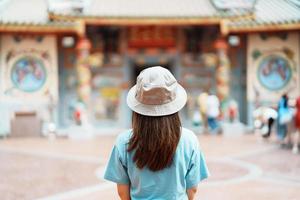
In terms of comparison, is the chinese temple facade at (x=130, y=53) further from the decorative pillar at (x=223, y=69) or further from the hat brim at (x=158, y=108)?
the hat brim at (x=158, y=108)

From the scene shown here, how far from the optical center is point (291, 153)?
11992 mm

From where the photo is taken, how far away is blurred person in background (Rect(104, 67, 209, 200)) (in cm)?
259

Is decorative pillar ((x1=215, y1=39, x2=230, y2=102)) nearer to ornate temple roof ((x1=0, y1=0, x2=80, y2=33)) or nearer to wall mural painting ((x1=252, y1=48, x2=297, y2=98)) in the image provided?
wall mural painting ((x1=252, y1=48, x2=297, y2=98))

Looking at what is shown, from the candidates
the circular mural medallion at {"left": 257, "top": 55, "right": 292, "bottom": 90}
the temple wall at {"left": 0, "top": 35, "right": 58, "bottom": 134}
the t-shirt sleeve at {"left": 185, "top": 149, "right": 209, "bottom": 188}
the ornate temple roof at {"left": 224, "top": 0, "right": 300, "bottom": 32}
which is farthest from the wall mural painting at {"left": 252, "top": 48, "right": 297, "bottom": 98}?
the t-shirt sleeve at {"left": 185, "top": 149, "right": 209, "bottom": 188}

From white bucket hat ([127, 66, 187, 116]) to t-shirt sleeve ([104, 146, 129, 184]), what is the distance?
0.28 metres

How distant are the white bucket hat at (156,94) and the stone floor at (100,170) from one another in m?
5.00

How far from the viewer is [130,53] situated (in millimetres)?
18375

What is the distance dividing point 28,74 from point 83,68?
2.16 meters

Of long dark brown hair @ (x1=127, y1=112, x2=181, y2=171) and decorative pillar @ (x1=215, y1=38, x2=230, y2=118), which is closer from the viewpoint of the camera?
long dark brown hair @ (x1=127, y1=112, x2=181, y2=171)

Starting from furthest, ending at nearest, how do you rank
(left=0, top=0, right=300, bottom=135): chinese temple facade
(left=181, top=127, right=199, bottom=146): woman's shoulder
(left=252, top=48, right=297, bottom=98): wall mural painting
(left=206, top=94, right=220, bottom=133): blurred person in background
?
(left=252, top=48, right=297, bottom=98): wall mural painting < (left=0, top=0, right=300, bottom=135): chinese temple facade < (left=206, top=94, right=220, bottom=133): blurred person in background < (left=181, top=127, right=199, bottom=146): woman's shoulder

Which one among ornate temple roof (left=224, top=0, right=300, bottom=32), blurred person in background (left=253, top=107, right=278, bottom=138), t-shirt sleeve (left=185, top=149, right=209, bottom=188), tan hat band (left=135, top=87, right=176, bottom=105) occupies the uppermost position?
ornate temple roof (left=224, top=0, right=300, bottom=32)

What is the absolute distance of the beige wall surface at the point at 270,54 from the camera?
17422 millimetres

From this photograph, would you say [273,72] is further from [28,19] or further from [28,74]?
[28,19]

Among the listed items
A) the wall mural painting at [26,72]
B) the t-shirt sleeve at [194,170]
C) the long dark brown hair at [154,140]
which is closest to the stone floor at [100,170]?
the wall mural painting at [26,72]
